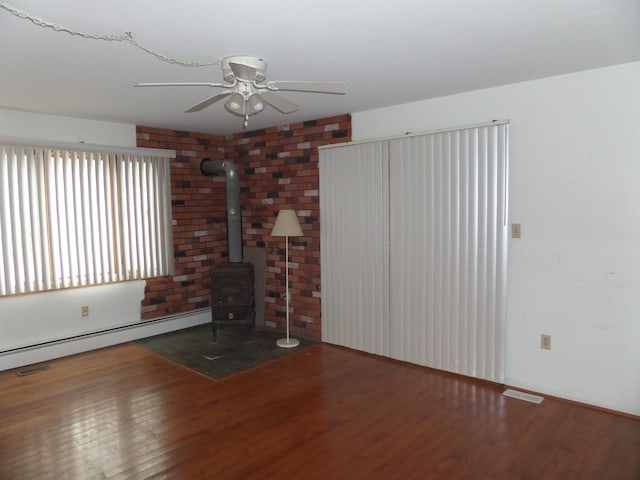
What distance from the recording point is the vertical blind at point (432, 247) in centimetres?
350

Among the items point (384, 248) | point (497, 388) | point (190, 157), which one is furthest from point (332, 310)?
point (190, 157)

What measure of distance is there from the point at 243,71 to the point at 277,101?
31 centimetres

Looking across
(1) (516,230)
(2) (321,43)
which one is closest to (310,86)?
(2) (321,43)

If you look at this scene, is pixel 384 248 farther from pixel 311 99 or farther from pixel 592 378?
pixel 592 378

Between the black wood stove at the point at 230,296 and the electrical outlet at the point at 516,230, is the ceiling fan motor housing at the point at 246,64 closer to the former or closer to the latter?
the electrical outlet at the point at 516,230

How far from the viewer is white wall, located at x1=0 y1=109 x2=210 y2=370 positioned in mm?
4082

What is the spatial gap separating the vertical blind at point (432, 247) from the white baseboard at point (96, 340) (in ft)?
6.34

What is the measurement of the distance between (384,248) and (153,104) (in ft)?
7.99

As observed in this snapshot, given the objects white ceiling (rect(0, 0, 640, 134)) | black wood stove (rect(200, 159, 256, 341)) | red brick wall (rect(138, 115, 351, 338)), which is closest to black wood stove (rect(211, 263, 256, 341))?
black wood stove (rect(200, 159, 256, 341))

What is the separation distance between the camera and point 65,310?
443 cm

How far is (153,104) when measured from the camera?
151 inches

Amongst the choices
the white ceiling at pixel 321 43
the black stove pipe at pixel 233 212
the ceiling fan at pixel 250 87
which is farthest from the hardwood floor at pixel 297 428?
the white ceiling at pixel 321 43

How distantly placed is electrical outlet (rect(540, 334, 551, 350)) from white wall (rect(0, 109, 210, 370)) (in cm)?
396

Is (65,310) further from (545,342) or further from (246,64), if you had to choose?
(545,342)
